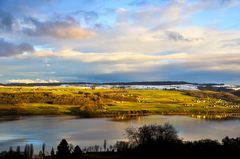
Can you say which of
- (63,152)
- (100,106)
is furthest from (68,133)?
(100,106)

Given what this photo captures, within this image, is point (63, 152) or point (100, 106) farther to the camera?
point (100, 106)

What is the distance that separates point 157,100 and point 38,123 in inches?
2073

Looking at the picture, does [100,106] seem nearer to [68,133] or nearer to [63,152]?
[68,133]

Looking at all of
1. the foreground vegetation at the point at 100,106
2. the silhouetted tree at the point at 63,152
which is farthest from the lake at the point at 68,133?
the foreground vegetation at the point at 100,106

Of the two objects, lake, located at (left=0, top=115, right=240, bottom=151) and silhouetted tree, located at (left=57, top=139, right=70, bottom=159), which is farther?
lake, located at (left=0, top=115, right=240, bottom=151)

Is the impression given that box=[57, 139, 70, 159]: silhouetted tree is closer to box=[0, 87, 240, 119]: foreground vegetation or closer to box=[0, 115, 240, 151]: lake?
box=[0, 115, 240, 151]: lake

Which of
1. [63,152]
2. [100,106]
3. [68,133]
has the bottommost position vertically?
[68,133]

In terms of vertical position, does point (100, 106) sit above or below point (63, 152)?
above

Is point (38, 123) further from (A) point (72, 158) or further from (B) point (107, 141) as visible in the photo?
(A) point (72, 158)

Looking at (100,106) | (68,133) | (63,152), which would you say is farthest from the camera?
(100,106)

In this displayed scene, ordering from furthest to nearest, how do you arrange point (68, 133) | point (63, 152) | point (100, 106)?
point (100, 106), point (68, 133), point (63, 152)

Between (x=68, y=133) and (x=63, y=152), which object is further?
(x=68, y=133)

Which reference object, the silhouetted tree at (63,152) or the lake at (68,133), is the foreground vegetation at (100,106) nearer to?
the lake at (68,133)

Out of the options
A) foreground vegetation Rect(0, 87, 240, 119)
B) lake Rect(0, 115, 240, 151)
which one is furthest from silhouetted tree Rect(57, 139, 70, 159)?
foreground vegetation Rect(0, 87, 240, 119)
